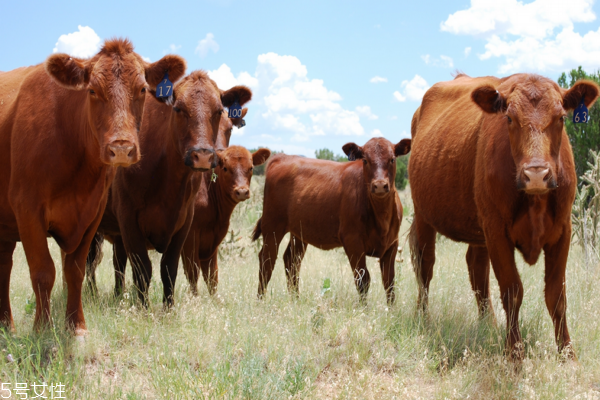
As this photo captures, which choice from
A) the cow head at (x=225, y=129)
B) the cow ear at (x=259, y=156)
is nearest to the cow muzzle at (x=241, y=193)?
the cow head at (x=225, y=129)

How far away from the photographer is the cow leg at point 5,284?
5.15m

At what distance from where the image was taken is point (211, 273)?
24.5 feet

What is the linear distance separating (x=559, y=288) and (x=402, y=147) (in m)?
3.39

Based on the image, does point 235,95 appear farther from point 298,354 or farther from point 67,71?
point 298,354

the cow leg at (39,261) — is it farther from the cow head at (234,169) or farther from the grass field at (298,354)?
the cow head at (234,169)

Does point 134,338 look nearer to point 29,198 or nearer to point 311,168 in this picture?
point 29,198

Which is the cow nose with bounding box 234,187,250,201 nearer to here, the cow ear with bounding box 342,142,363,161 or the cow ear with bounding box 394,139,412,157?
the cow ear with bounding box 342,142,363,161

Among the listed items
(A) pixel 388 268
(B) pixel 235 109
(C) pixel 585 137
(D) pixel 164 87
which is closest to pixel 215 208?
(B) pixel 235 109

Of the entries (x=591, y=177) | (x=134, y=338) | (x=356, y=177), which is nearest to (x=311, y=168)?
(x=356, y=177)

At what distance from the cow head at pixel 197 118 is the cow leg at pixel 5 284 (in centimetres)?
192

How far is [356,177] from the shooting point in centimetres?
762

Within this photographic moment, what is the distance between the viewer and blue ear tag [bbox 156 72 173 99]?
5.05m

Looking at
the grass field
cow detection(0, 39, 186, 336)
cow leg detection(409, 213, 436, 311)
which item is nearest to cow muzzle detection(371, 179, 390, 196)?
cow leg detection(409, 213, 436, 311)

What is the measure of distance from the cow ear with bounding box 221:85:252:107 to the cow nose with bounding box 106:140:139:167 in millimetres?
2382
